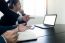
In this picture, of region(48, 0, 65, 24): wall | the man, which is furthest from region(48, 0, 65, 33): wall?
the man

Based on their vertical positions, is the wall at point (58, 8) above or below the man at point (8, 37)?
above

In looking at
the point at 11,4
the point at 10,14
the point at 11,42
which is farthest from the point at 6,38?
the point at 11,4

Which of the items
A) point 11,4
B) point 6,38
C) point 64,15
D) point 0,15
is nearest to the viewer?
point 6,38

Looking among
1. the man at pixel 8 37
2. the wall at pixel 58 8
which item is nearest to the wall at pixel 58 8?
the wall at pixel 58 8

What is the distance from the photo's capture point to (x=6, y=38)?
0.83 metres

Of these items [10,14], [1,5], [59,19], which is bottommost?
[59,19]

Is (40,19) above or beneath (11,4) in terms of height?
beneath

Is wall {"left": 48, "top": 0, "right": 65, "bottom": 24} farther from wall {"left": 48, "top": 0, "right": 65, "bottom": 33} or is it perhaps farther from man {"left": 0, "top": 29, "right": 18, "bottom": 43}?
man {"left": 0, "top": 29, "right": 18, "bottom": 43}

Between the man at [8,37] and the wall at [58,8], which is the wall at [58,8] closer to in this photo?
the wall at [58,8]

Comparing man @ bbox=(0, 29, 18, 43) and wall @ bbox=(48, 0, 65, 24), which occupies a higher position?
wall @ bbox=(48, 0, 65, 24)

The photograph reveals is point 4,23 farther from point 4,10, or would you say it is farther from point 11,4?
point 11,4

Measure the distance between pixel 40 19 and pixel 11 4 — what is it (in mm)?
1090

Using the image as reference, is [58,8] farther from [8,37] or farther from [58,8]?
[8,37]

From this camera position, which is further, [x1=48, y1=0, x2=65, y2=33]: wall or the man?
[x1=48, y1=0, x2=65, y2=33]: wall
